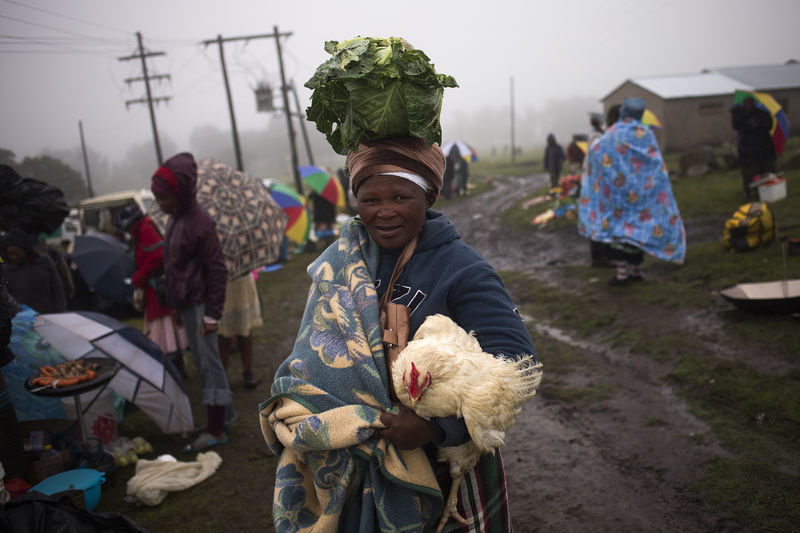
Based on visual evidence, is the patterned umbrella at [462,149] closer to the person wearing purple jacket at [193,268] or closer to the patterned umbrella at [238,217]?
the patterned umbrella at [238,217]

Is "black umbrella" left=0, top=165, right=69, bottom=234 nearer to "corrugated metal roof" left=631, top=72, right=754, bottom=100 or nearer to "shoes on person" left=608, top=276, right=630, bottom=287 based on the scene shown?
"shoes on person" left=608, top=276, right=630, bottom=287

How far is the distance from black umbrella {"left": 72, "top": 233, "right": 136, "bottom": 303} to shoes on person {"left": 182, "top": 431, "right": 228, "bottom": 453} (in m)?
5.03

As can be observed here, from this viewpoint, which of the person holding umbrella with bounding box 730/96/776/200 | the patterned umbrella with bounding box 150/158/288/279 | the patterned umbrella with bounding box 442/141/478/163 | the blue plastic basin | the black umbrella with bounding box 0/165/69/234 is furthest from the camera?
the patterned umbrella with bounding box 442/141/478/163

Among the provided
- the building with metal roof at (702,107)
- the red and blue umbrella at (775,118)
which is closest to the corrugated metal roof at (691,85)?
the building with metal roof at (702,107)

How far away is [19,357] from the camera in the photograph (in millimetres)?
4012

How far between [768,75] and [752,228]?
28.0 m

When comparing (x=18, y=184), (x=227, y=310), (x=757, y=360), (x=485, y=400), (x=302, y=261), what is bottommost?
(x=302, y=261)

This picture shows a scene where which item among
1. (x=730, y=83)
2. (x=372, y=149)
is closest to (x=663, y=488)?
(x=372, y=149)

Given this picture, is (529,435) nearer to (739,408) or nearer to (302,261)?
(739,408)

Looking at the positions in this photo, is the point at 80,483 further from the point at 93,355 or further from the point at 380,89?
the point at 380,89

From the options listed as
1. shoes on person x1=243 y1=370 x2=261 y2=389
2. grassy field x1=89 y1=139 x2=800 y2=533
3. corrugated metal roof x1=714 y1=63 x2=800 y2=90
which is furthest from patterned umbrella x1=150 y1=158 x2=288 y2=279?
corrugated metal roof x1=714 y1=63 x2=800 y2=90

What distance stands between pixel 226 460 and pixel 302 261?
9.13 m

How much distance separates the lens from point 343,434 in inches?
59.7

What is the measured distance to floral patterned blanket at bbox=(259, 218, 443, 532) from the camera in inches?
61.1
